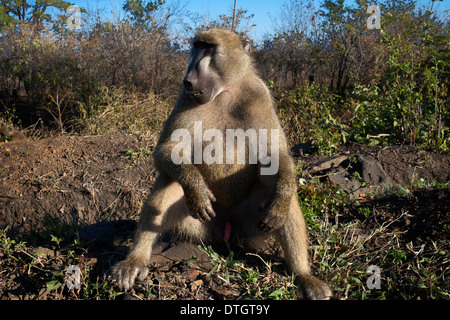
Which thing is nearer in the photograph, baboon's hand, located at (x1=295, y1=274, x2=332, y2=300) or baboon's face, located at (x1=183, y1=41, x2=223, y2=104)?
baboon's hand, located at (x1=295, y1=274, x2=332, y2=300)

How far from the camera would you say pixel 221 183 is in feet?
8.38

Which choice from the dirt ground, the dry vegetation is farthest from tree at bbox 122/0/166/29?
the dirt ground

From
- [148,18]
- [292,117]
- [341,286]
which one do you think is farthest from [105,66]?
[341,286]

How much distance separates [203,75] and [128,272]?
1332 millimetres

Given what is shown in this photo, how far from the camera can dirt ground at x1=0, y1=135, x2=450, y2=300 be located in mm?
2361

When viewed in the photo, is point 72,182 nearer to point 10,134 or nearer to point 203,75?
point 10,134

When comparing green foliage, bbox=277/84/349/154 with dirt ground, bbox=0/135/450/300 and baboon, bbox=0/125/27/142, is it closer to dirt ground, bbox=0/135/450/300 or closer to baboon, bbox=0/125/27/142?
dirt ground, bbox=0/135/450/300

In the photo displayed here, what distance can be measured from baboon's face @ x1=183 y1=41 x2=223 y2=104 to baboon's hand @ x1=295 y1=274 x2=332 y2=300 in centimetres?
129

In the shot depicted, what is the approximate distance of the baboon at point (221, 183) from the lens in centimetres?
236

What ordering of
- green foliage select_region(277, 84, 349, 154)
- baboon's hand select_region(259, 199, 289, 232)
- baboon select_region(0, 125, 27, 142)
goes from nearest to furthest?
baboon's hand select_region(259, 199, 289, 232) → baboon select_region(0, 125, 27, 142) → green foliage select_region(277, 84, 349, 154)

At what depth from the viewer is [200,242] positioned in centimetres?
271

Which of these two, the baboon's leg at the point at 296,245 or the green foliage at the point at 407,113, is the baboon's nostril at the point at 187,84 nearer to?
the baboon's leg at the point at 296,245

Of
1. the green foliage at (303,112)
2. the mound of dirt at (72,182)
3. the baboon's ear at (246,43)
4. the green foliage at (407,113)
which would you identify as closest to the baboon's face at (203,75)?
the baboon's ear at (246,43)

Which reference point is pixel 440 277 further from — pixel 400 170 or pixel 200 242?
pixel 400 170
